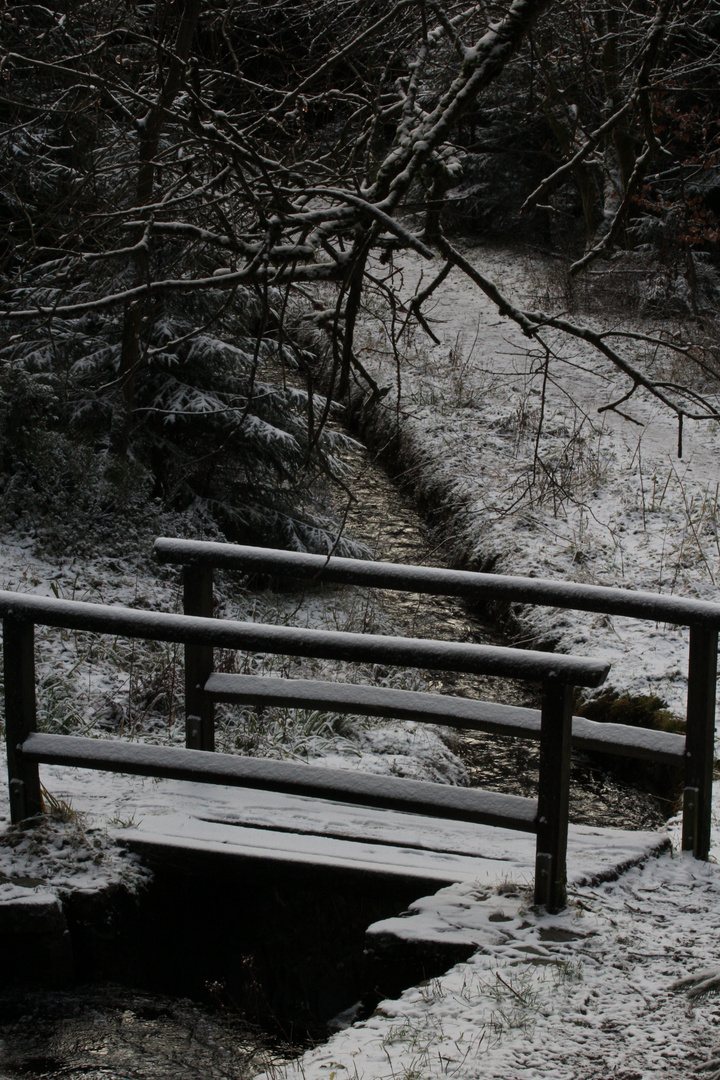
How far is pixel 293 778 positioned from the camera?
3.72 m

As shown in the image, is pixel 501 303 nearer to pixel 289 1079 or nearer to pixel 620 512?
pixel 289 1079

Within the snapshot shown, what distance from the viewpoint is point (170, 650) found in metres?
6.50

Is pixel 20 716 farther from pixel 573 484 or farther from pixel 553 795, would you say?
pixel 573 484

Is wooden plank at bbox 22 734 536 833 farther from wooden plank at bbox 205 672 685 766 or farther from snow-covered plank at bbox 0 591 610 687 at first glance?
snow-covered plank at bbox 0 591 610 687

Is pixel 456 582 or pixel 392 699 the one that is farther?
pixel 456 582

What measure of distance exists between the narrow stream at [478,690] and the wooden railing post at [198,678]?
3.60ft

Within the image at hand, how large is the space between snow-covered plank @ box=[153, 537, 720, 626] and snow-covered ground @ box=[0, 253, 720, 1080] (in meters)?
0.42

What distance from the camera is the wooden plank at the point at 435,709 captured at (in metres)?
3.65

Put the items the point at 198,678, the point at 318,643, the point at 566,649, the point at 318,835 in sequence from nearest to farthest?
the point at 318,643 < the point at 318,835 < the point at 198,678 < the point at 566,649

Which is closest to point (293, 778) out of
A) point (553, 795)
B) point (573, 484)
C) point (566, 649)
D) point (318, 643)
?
point (318, 643)

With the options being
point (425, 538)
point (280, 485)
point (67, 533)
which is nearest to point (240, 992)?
point (67, 533)

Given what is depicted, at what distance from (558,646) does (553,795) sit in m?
4.14

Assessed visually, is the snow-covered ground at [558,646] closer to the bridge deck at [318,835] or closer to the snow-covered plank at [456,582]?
the bridge deck at [318,835]

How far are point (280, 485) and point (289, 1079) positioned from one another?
19.9 feet
